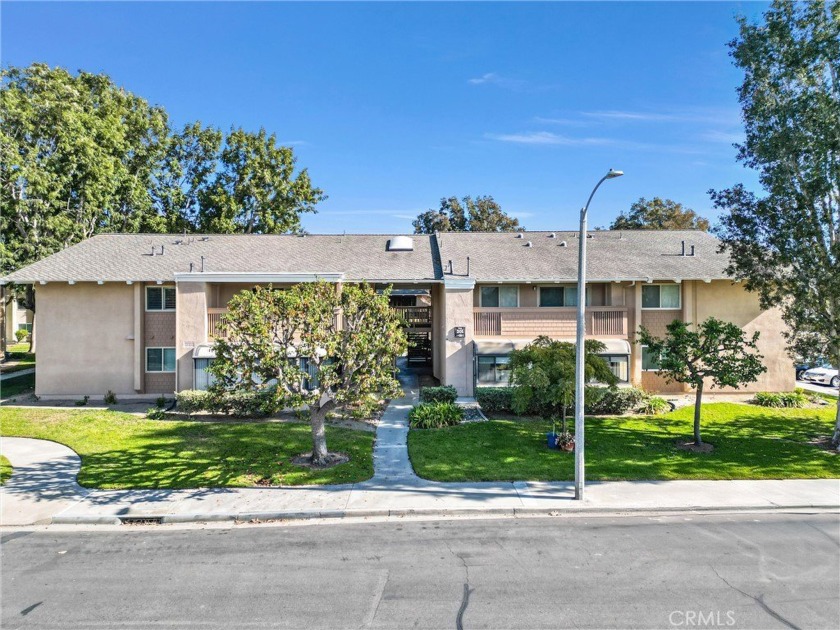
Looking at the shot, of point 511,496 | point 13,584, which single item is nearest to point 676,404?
point 511,496

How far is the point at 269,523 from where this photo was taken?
10133mm

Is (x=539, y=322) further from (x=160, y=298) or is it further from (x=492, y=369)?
(x=160, y=298)

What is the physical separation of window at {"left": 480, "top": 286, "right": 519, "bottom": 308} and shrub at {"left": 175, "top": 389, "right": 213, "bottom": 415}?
40.3 ft

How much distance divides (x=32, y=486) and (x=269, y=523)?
6.46 m

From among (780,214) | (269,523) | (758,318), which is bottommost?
(269,523)

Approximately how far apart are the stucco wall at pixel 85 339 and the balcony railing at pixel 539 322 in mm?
15748

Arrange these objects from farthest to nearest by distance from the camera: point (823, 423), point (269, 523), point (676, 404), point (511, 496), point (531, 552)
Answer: point (676, 404)
point (823, 423)
point (511, 496)
point (269, 523)
point (531, 552)

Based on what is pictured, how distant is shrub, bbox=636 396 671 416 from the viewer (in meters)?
18.7

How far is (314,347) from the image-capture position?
12.7m

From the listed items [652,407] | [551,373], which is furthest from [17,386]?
[652,407]

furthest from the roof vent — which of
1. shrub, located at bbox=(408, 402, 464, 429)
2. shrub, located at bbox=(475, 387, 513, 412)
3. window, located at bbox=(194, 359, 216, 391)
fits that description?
window, located at bbox=(194, 359, 216, 391)

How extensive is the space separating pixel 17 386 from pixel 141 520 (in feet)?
65.0

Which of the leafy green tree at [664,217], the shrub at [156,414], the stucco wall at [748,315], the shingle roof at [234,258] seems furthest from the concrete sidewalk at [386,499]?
the leafy green tree at [664,217]

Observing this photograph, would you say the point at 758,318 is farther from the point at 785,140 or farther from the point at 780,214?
the point at 785,140
